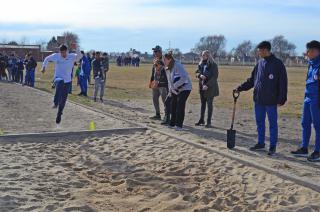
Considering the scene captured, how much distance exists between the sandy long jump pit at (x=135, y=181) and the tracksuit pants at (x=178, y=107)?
6.49 feet

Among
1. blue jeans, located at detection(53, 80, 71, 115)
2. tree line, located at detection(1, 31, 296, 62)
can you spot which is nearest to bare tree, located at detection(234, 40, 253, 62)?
tree line, located at detection(1, 31, 296, 62)

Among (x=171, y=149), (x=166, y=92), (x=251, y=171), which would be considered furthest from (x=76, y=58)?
(x=251, y=171)

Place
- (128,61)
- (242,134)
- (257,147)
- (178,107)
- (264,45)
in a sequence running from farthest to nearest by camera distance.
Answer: (128,61) < (178,107) < (242,134) < (257,147) < (264,45)

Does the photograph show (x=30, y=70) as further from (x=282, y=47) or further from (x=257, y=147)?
(x=282, y=47)

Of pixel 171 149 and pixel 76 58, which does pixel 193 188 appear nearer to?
pixel 171 149

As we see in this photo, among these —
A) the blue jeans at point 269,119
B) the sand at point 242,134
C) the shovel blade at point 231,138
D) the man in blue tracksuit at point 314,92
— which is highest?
the man in blue tracksuit at point 314,92

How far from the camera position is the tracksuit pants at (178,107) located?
1147cm

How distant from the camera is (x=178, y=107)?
1154cm

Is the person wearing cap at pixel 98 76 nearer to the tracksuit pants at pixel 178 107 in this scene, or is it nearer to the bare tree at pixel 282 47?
the tracksuit pants at pixel 178 107

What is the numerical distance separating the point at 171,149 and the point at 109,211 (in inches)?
133

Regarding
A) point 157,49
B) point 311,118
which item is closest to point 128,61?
point 157,49

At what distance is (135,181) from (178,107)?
452 cm

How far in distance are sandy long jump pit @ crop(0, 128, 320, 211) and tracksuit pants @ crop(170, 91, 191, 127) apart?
198 centimetres

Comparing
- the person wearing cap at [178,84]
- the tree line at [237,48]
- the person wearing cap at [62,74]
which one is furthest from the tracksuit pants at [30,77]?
the tree line at [237,48]
